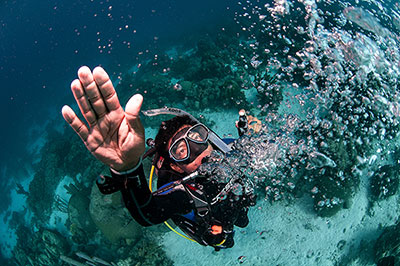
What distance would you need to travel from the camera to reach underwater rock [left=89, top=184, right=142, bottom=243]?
6680 mm

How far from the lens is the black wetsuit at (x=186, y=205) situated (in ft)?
6.46

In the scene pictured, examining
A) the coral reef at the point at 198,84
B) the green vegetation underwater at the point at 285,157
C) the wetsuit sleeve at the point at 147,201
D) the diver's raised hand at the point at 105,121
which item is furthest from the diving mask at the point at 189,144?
the coral reef at the point at 198,84

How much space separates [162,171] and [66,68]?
4157 centimetres

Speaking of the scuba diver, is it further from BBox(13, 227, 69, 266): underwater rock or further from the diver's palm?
BBox(13, 227, 69, 266): underwater rock

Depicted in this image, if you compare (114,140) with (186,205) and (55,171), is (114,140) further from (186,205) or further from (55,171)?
(55,171)

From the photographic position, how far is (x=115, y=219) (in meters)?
6.67

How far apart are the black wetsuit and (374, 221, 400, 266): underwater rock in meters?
4.03

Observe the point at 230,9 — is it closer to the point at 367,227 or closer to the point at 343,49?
the point at 343,49

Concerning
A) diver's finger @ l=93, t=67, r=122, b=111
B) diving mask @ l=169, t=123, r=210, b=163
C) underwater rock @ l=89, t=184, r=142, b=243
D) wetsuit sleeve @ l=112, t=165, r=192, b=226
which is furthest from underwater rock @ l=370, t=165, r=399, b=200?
diver's finger @ l=93, t=67, r=122, b=111

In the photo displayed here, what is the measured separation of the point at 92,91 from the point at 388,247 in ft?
24.1

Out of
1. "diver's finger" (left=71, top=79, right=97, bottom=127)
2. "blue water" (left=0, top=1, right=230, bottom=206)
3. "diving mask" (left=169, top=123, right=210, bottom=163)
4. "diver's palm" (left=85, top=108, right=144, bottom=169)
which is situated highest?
"diver's finger" (left=71, top=79, right=97, bottom=127)

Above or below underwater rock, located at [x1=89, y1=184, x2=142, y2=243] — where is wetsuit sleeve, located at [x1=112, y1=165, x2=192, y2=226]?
above

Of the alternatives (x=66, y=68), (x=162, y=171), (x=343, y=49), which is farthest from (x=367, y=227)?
(x=66, y=68)

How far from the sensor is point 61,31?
4681 centimetres
